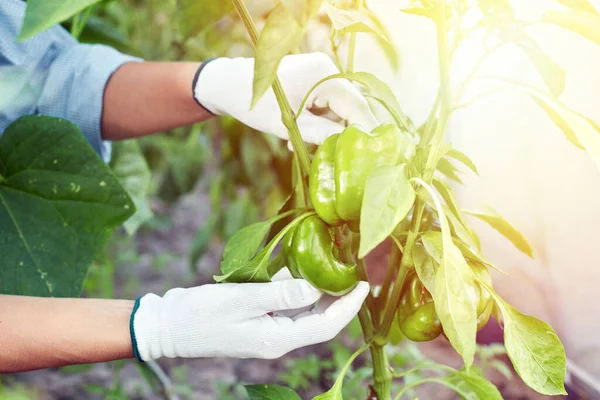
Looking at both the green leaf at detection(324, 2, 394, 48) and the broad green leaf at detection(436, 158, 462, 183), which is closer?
the green leaf at detection(324, 2, 394, 48)

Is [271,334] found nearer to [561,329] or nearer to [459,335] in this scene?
[459,335]

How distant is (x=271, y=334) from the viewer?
25.7 inches

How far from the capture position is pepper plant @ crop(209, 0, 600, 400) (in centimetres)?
40

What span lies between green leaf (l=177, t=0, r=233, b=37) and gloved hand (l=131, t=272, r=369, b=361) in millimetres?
372

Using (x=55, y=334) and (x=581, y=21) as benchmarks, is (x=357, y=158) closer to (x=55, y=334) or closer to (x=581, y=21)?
(x=581, y=21)

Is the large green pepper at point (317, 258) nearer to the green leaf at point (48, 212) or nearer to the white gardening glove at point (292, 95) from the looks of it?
the white gardening glove at point (292, 95)

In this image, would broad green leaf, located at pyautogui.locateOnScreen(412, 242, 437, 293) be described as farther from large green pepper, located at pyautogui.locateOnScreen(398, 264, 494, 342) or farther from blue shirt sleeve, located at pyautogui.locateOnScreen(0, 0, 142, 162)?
blue shirt sleeve, located at pyautogui.locateOnScreen(0, 0, 142, 162)

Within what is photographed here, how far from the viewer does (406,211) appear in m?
0.39

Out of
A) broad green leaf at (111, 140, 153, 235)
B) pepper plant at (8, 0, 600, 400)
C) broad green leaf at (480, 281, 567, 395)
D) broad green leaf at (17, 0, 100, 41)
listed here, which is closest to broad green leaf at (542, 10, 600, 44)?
pepper plant at (8, 0, 600, 400)

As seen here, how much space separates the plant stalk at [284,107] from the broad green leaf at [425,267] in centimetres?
15

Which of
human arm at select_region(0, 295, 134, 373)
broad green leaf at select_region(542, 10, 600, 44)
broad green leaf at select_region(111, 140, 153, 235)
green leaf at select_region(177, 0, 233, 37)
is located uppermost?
broad green leaf at select_region(542, 10, 600, 44)

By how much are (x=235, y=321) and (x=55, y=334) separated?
0.23 meters

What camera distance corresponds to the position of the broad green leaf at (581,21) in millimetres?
432

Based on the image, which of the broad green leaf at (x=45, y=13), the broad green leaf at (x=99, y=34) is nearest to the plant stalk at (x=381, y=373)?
the broad green leaf at (x=45, y=13)
